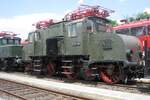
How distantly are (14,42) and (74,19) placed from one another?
39.6 ft

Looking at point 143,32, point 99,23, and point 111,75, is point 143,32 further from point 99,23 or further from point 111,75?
point 111,75

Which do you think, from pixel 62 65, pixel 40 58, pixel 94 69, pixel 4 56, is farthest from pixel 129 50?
pixel 4 56

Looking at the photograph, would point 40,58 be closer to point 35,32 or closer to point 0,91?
point 35,32

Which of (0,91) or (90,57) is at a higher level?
(90,57)

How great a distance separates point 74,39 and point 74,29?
56cm

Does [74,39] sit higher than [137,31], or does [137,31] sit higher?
[137,31]

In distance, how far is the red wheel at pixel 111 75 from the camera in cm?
1373

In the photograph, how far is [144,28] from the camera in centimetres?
1853

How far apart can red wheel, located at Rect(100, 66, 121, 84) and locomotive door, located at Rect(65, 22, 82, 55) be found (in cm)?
191

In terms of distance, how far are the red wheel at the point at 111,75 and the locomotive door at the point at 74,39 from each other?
191 centimetres

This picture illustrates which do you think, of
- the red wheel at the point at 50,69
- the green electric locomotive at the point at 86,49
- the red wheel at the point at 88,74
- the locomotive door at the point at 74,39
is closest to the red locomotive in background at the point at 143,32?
the green electric locomotive at the point at 86,49

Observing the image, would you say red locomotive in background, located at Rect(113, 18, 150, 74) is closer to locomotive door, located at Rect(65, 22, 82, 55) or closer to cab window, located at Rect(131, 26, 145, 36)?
cab window, located at Rect(131, 26, 145, 36)

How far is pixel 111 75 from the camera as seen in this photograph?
13906 mm

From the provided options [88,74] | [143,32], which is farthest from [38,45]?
[143,32]
